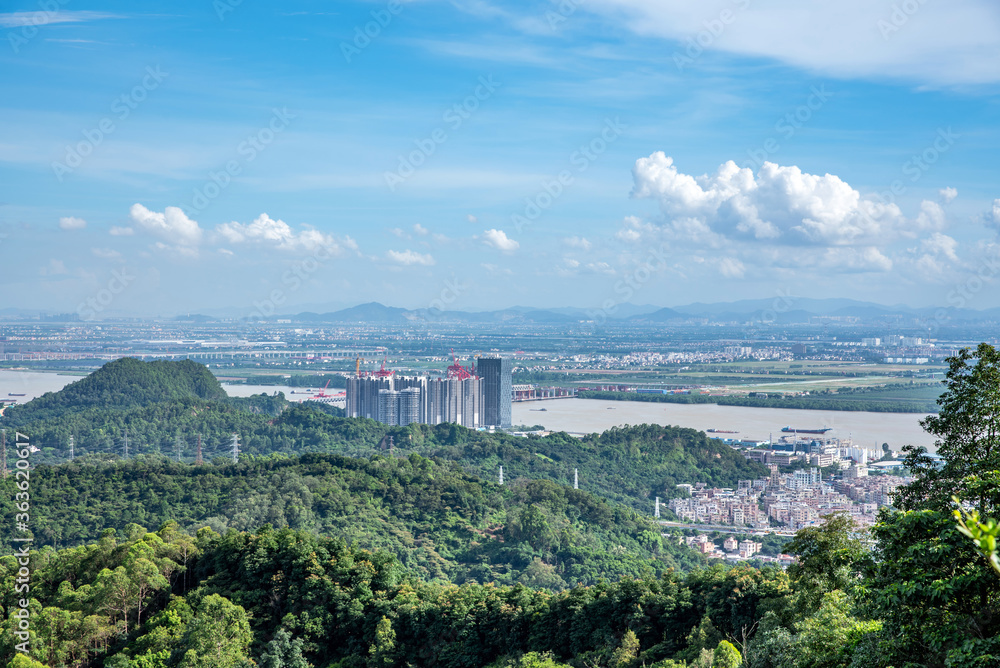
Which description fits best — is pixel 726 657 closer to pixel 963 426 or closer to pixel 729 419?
pixel 963 426

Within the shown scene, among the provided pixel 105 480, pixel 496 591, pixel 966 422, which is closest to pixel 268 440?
pixel 105 480

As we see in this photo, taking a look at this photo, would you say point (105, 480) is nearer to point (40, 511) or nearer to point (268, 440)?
point (40, 511)

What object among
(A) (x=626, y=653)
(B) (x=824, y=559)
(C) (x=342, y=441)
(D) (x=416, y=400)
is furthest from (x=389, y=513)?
(D) (x=416, y=400)

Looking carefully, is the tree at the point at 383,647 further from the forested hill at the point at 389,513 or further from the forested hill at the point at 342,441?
the forested hill at the point at 342,441

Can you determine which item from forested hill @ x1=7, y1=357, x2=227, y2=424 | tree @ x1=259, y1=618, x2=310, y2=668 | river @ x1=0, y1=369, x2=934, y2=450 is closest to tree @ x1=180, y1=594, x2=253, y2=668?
tree @ x1=259, y1=618, x2=310, y2=668

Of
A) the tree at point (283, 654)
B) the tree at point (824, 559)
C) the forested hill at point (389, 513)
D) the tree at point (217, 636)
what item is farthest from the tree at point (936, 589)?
the forested hill at point (389, 513)

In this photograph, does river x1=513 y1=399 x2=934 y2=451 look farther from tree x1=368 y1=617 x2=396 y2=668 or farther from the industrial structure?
tree x1=368 y1=617 x2=396 y2=668

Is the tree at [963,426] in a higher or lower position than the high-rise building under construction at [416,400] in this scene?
higher

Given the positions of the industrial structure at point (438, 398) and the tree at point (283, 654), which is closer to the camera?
the tree at point (283, 654)
